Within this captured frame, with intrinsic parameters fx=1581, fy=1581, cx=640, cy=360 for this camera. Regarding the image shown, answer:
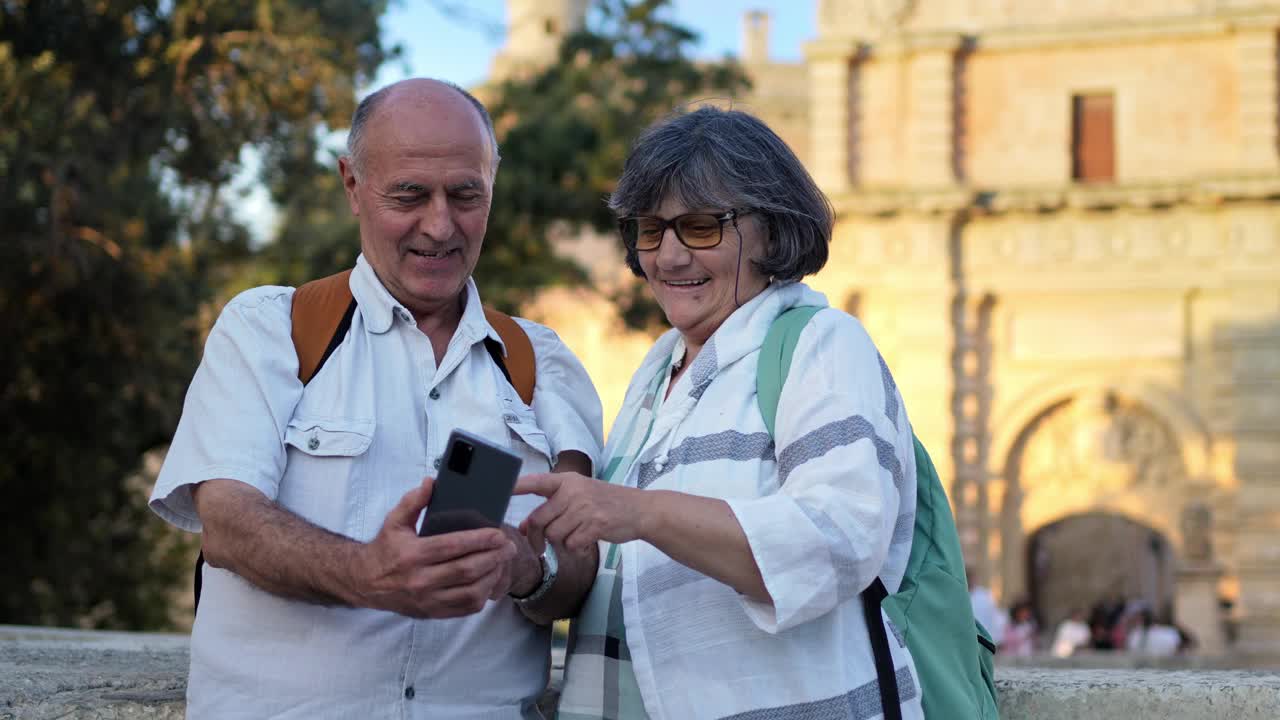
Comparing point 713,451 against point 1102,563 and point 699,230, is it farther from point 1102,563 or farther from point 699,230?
point 1102,563

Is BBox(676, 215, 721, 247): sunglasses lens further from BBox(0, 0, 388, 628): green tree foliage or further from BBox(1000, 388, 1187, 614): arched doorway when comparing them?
BBox(1000, 388, 1187, 614): arched doorway

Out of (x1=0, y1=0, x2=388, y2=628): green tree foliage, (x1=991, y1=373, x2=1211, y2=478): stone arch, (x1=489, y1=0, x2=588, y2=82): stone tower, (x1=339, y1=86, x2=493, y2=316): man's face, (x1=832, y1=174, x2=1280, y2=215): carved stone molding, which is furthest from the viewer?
(x1=489, y1=0, x2=588, y2=82): stone tower

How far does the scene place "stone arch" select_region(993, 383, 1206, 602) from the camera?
21.5 meters

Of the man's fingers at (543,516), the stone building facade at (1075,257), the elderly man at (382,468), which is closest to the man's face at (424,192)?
the elderly man at (382,468)

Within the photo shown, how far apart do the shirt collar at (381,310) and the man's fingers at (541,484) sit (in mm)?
616

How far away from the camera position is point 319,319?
294 cm

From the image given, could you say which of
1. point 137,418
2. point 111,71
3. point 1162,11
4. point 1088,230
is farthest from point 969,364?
point 111,71

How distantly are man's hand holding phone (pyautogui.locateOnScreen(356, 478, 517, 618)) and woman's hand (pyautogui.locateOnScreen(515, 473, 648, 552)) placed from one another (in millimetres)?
81

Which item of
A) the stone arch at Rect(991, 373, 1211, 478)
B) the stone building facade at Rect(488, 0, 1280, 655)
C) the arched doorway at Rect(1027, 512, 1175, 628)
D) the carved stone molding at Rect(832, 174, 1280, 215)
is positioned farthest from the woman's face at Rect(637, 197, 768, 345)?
the arched doorway at Rect(1027, 512, 1175, 628)

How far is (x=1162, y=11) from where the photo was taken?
874 inches

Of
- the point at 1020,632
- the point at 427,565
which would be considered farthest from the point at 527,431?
the point at 1020,632

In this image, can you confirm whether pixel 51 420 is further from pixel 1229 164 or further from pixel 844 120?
pixel 1229 164

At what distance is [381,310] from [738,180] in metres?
0.72

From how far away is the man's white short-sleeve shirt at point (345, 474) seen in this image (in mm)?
2705
